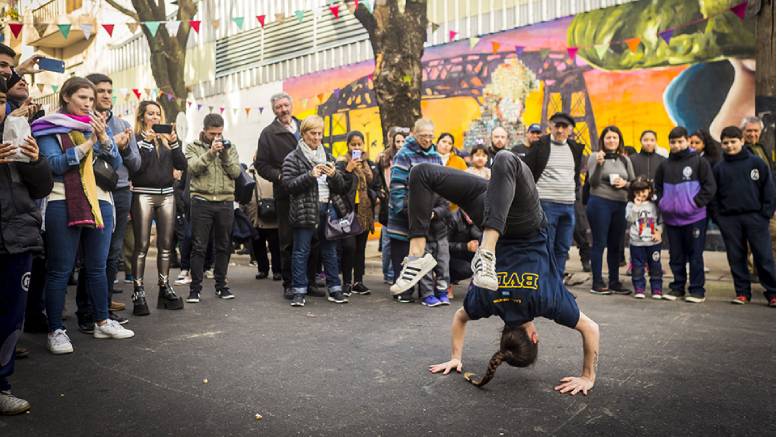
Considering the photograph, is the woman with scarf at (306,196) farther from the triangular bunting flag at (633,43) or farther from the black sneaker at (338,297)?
the triangular bunting flag at (633,43)

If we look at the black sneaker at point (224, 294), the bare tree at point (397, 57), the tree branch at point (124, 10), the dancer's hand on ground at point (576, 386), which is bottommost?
the black sneaker at point (224, 294)

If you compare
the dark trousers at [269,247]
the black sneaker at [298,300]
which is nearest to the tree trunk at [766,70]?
the black sneaker at [298,300]

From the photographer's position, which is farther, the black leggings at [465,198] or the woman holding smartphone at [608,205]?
the woman holding smartphone at [608,205]

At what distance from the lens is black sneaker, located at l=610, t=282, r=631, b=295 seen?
747cm

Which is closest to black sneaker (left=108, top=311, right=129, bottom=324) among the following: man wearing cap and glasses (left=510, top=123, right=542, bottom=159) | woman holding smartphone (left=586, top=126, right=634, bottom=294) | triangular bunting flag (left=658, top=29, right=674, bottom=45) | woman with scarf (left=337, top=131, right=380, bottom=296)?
woman with scarf (left=337, top=131, right=380, bottom=296)

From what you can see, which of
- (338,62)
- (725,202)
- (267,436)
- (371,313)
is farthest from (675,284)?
(338,62)

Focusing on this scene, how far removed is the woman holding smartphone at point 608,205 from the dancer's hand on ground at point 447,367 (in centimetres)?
386

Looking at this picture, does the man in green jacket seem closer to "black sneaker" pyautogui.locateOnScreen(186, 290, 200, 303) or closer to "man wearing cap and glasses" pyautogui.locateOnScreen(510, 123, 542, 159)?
"black sneaker" pyautogui.locateOnScreen(186, 290, 200, 303)

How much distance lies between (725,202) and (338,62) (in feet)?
33.8

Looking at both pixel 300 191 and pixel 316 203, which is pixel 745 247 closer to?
pixel 316 203

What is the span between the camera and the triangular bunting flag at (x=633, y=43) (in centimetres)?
1070

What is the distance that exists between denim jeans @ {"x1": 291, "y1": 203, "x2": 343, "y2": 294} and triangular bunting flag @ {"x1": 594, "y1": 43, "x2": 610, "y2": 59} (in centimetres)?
648

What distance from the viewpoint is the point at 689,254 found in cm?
718

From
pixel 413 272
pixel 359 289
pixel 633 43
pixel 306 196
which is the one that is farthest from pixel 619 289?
pixel 633 43
